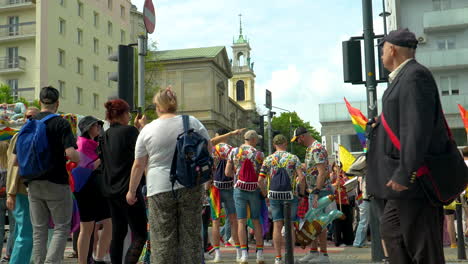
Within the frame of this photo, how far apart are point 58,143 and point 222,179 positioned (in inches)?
151

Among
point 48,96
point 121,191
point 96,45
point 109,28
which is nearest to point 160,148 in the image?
point 121,191

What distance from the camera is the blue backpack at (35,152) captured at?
612cm

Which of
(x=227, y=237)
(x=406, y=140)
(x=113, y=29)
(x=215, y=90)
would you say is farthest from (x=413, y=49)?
(x=215, y=90)

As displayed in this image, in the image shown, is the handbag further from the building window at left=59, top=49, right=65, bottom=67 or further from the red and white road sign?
the building window at left=59, top=49, right=65, bottom=67

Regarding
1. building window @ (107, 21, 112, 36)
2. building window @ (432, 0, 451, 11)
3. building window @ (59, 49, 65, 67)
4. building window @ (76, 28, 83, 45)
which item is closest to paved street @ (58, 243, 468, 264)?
building window @ (59, 49, 65, 67)

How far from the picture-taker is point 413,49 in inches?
169

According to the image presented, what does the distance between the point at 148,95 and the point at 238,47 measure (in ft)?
339

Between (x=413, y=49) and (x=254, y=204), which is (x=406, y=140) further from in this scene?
(x=254, y=204)

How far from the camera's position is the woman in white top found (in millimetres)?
5293

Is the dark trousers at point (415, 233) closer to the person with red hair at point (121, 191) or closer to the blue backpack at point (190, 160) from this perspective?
the blue backpack at point (190, 160)

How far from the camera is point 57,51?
48.6m

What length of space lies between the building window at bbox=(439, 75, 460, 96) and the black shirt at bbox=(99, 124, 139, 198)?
4369 centimetres

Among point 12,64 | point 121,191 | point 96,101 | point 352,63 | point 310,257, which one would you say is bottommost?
point 310,257

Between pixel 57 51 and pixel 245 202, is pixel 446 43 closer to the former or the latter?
pixel 57 51
